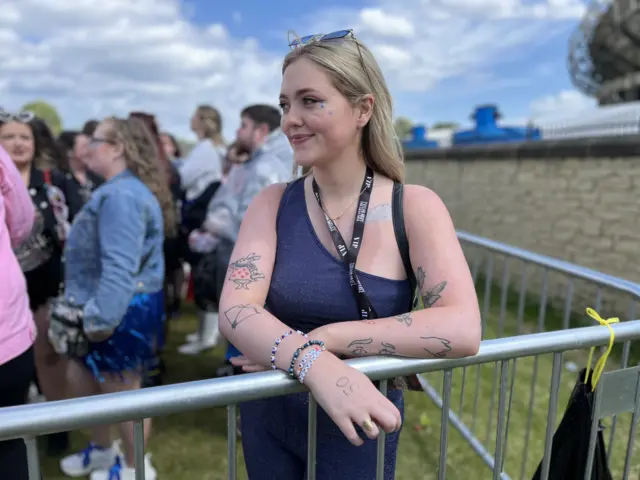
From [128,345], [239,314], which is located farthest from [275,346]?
[128,345]

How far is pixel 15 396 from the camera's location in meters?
1.96

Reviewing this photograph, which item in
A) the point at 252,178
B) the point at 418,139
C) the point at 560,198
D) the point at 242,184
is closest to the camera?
the point at 252,178

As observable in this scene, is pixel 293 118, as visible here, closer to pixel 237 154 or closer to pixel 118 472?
pixel 118 472

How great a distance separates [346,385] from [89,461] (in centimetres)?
264

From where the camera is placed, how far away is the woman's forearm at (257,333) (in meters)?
1.20

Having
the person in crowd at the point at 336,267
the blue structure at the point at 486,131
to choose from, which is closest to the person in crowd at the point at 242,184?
the person in crowd at the point at 336,267

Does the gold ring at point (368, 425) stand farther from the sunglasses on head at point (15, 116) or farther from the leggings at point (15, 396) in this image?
the sunglasses on head at point (15, 116)

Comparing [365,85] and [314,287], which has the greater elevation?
[365,85]

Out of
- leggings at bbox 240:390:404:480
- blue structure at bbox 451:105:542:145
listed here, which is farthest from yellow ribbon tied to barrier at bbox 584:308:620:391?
blue structure at bbox 451:105:542:145

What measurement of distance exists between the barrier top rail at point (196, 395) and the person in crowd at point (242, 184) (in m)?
2.20

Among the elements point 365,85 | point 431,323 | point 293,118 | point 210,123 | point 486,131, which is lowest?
point 431,323

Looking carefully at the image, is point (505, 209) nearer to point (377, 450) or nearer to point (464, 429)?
point (464, 429)

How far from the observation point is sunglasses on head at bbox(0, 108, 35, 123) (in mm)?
2971

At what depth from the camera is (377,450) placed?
1.37m
